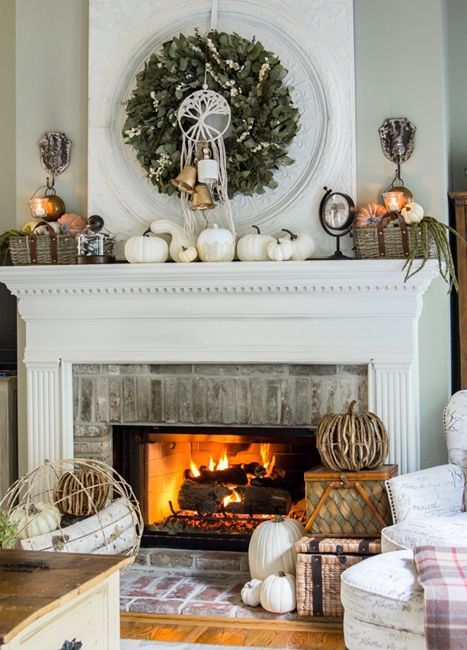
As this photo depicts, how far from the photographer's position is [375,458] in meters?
3.85

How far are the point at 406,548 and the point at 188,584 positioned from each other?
45.5 inches

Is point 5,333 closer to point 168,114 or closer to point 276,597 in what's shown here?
point 168,114

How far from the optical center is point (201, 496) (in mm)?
4543

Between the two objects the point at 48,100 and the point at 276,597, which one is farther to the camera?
the point at 48,100

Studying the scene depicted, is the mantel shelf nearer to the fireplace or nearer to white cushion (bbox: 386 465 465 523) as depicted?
the fireplace

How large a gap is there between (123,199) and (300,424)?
1335mm

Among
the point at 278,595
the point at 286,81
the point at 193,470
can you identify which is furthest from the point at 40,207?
the point at 278,595

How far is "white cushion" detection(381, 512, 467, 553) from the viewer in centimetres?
332

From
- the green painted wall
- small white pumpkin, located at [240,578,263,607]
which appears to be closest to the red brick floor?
small white pumpkin, located at [240,578,263,607]

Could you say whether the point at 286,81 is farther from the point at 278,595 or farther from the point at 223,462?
the point at 278,595

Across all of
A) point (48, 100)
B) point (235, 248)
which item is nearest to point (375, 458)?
point (235, 248)

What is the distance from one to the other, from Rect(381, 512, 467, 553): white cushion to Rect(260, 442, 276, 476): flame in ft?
3.47

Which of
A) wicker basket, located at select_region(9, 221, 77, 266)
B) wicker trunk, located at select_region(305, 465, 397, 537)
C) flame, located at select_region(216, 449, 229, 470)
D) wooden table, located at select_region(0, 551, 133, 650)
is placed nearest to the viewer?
wooden table, located at select_region(0, 551, 133, 650)

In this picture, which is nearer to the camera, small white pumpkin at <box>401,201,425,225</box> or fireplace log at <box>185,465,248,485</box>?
small white pumpkin at <box>401,201,425,225</box>
